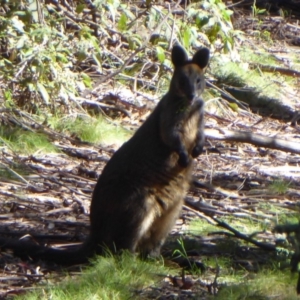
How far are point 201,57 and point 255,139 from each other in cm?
123

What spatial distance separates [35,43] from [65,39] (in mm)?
508

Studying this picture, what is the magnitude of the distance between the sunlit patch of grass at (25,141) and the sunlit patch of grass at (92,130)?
48 cm

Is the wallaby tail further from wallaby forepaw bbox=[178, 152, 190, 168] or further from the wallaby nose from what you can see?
the wallaby nose

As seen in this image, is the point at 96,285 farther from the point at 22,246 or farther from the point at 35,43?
the point at 35,43

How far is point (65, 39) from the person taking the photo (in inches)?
354

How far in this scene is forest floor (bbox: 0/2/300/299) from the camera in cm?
522

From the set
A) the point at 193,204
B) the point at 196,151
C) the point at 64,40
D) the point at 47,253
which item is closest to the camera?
the point at 47,253

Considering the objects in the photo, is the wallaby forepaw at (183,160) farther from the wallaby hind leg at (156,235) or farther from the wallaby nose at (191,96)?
the wallaby nose at (191,96)

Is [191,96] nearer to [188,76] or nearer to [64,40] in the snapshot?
[188,76]

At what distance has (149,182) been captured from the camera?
5520mm

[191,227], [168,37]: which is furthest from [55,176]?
[168,37]

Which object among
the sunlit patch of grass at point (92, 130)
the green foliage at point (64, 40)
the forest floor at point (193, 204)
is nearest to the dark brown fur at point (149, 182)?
the forest floor at point (193, 204)

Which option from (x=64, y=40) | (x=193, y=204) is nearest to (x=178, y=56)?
(x=193, y=204)

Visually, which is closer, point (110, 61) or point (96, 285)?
point (96, 285)
